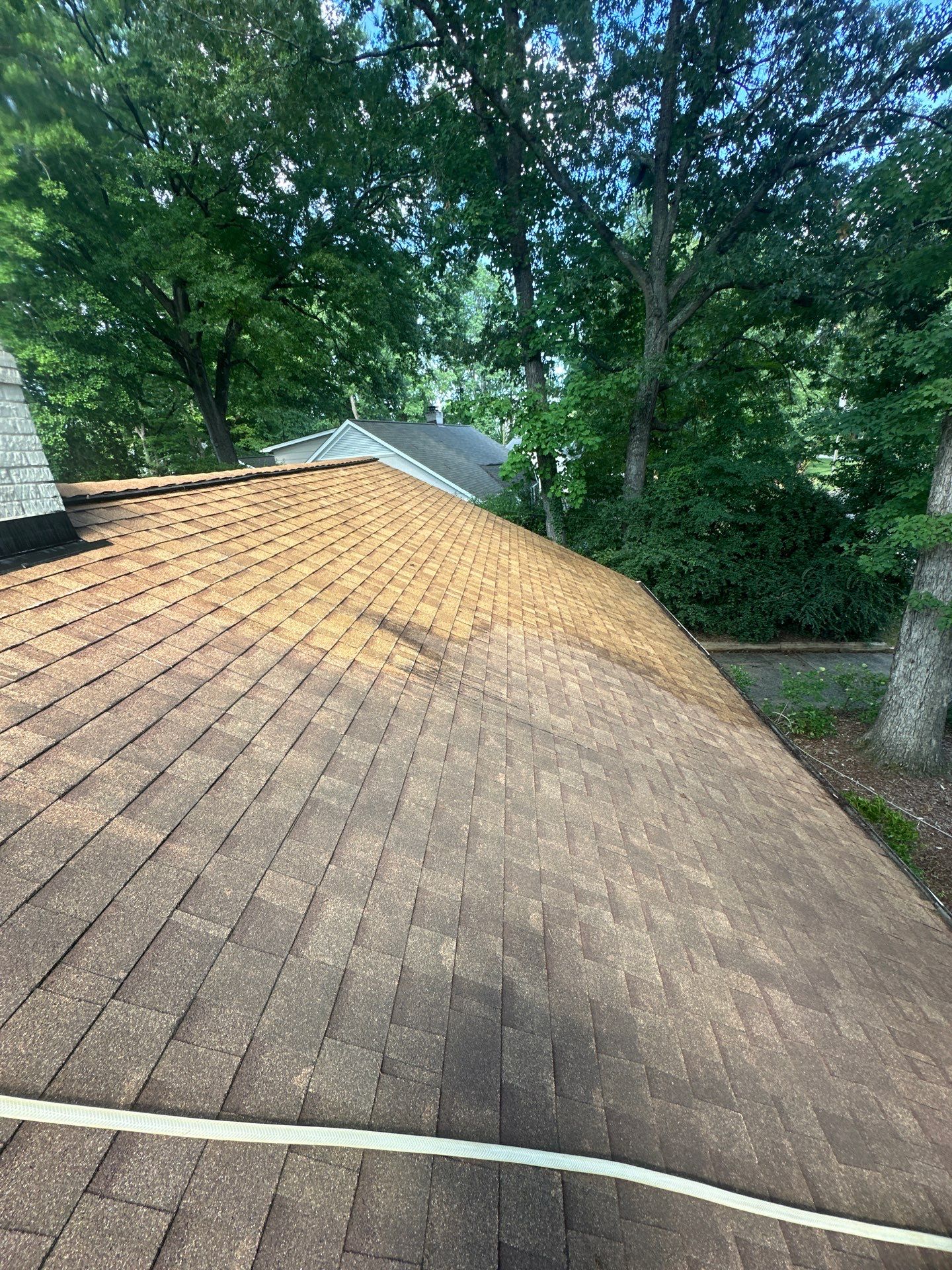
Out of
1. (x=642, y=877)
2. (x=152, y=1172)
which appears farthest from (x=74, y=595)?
(x=642, y=877)

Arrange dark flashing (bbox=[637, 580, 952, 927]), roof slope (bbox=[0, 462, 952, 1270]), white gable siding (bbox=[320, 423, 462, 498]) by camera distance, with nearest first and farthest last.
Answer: roof slope (bbox=[0, 462, 952, 1270])
dark flashing (bbox=[637, 580, 952, 927])
white gable siding (bbox=[320, 423, 462, 498])

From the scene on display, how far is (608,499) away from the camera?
55.9ft

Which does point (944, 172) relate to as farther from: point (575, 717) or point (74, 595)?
point (74, 595)

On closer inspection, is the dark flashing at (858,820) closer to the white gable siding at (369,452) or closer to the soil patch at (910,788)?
the soil patch at (910,788)

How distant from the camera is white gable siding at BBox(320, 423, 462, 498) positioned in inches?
966

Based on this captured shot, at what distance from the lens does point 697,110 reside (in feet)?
39.8

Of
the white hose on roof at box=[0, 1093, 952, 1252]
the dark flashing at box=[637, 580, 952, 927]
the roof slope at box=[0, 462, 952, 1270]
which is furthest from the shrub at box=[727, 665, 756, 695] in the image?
the white hose on roof at box=[0, 1093, 952, 1252]

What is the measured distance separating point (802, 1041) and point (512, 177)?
18419 mm

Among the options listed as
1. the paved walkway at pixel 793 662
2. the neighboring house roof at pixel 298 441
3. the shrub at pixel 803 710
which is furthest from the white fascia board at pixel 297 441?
the shrub at pixel 803 710

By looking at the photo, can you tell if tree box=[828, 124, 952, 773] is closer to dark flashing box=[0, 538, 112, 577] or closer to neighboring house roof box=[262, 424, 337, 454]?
dark flashing box=[0, 538, 112, 577]

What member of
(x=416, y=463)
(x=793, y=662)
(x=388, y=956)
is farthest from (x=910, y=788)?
(x=416, y=463)

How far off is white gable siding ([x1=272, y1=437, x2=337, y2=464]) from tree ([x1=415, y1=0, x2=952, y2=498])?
63.4 ft

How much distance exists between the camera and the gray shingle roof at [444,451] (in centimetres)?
2492

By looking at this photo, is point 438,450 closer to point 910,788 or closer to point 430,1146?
point 910,788
